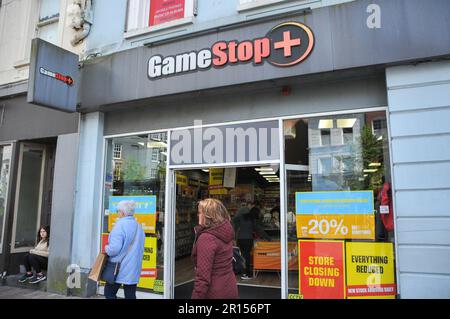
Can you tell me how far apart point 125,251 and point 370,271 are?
331cm

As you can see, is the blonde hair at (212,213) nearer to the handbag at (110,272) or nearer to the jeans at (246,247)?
the handbag at (110,272)

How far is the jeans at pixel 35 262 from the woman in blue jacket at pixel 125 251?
3.91 meters

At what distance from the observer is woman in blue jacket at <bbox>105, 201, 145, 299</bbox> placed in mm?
4363

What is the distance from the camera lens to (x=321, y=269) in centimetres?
523

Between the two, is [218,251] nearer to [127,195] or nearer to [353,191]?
[353,191]

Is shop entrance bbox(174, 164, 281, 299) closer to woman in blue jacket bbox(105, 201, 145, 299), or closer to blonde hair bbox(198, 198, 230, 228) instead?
woman in blue jacket bbox(105, 201, 145, 299)

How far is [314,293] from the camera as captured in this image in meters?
5.24

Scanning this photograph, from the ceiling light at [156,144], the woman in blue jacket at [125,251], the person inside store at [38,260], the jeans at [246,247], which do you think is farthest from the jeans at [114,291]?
the jeans at [246,247]

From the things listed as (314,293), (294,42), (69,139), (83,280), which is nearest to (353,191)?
(314,293)

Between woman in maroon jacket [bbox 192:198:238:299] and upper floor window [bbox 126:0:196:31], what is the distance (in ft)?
14.5

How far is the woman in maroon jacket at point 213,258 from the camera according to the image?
317 cm

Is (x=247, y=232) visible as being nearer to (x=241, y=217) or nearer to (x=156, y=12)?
(x=241, y=217)

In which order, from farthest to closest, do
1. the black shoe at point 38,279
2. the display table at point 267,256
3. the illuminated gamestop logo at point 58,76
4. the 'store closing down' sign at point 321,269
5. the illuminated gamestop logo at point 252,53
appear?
the display table at point 267,256 → the black shoe at point 38,279 → the illuminated gamestop logo at point 58,76 → the illuminated gamestop logo at point 252,53 → the 'store closing down' sign at point 321,269

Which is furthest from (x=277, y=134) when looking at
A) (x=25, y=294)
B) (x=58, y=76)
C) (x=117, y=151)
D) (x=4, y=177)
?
(x=4, y=177)
